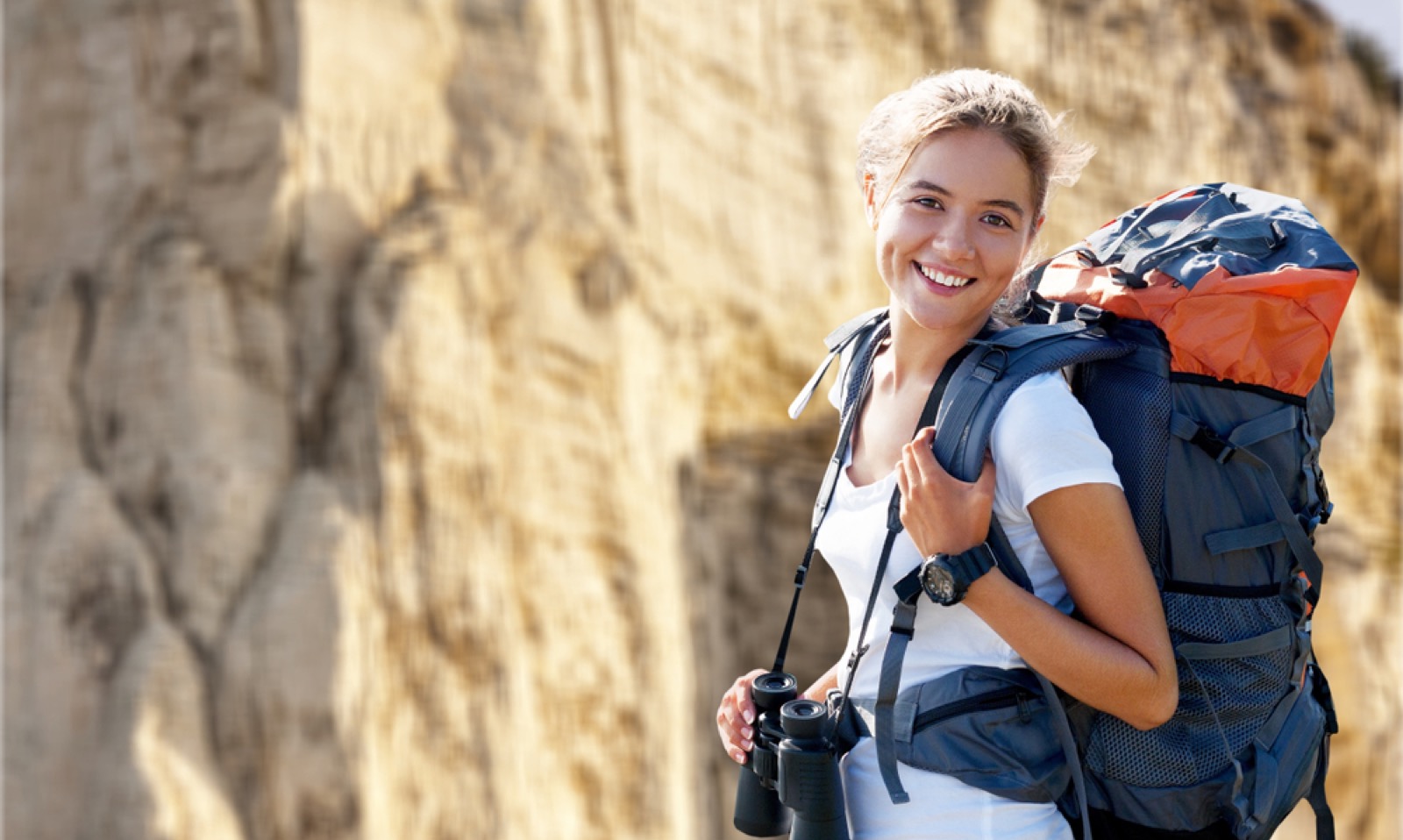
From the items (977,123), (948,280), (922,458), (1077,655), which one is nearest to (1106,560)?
(1077,655)

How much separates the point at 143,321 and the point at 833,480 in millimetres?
3579

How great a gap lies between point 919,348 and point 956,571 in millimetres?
334

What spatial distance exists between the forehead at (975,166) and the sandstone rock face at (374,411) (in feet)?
7.20

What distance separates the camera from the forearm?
48.4 inches

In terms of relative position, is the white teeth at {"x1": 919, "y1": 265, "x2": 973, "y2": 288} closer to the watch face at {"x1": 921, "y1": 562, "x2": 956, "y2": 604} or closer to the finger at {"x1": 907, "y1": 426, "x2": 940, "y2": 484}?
the finger at {"x1": 907, "y1": 426, "x2": 940, "y2": 484}

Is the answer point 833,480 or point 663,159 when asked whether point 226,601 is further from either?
point 833,480

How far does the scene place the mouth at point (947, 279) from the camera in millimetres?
1395

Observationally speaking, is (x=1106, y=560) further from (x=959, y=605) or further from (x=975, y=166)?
(x=975, y=166)

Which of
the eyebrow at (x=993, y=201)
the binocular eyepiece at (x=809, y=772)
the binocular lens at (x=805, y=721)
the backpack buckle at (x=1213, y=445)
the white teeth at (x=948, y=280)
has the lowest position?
the binocular eyepiece at (x=809, y=772)

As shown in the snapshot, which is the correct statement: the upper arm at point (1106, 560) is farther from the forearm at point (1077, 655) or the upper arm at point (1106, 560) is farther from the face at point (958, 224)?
the face at point (958, 224)

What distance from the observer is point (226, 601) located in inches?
169

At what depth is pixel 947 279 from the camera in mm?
1397

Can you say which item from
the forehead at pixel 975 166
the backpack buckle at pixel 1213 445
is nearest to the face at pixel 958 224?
the forehead at pixel 975 166

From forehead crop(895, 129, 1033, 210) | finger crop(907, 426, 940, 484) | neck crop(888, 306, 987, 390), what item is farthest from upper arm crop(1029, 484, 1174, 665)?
forehead crop(895, 129, 1033, 210)
